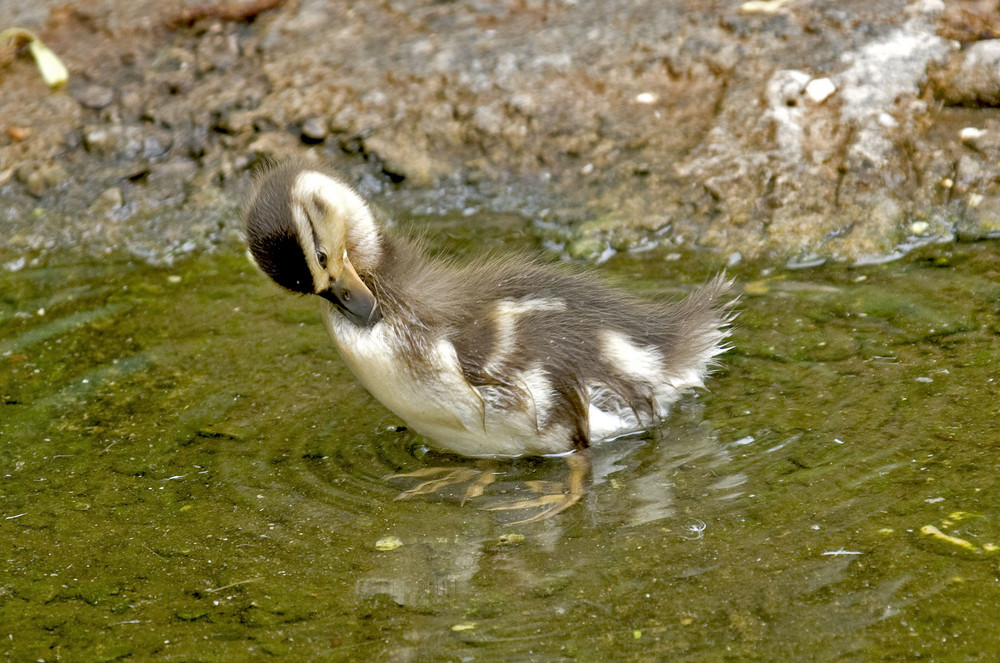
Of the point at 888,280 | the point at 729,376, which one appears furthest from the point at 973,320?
the point at 729,376

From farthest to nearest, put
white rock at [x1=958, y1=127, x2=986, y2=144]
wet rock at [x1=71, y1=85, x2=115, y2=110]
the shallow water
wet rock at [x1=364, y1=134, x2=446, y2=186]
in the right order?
wet rock at [x1=71, y1=85, x2=115, y2=110]
wet rock at [x1=364, y1=134, x2=446, y2=186]
white rock at [x1=958, y1=127, x2=986, y2=144]
the shallow water

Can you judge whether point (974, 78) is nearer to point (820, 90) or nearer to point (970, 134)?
point (970, 134)

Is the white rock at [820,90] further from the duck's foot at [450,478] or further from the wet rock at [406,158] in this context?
the duck's foot at [450,478]

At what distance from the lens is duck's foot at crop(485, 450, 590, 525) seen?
11.9 ft

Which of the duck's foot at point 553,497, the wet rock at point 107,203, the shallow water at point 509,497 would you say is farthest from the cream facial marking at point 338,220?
the wet rock at point 107,203

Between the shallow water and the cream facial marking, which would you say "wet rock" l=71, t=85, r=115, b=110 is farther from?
the cream facial marking

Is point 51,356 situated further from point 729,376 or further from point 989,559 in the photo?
point 989,559

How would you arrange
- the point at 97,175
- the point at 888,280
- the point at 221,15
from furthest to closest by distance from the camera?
the point at 221,15 < the point at 97,175 < the point at 888,280

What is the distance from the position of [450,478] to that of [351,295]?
0.71 meters

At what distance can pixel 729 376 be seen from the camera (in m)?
4.32

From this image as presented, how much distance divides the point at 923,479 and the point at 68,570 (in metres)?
2.55

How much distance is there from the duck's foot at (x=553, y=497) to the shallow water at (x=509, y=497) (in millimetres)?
57

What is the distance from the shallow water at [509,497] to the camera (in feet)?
9.61

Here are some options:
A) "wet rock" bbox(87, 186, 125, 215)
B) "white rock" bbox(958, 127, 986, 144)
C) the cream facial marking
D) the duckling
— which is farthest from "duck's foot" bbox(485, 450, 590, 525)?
"wet rock" bbox(87, 186, 125, 215)
